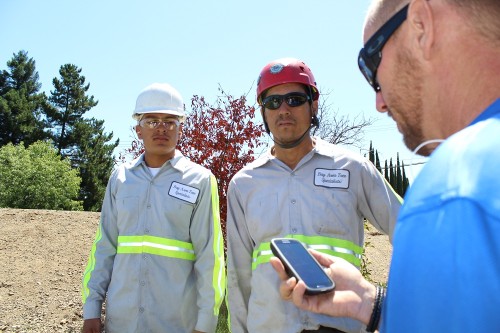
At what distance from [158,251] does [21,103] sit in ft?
169

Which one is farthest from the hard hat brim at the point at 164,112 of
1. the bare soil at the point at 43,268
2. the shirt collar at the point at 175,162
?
the bare soil at the point at 43,268

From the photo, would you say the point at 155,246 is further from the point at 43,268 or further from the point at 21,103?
the point at 21,103

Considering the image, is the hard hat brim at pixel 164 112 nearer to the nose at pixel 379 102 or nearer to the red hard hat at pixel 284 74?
the red hard hat at pixel 284 74

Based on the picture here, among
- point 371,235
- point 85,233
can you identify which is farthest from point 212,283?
point 371,235

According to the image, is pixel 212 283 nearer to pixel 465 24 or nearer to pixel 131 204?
pixel 131 204

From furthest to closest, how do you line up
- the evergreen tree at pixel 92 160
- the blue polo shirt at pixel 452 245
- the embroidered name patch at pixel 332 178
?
the evergreen tree at pixel 92 160
the embroidered name patch at pixel 332 178
the blue polo shirt at pixel 452 245

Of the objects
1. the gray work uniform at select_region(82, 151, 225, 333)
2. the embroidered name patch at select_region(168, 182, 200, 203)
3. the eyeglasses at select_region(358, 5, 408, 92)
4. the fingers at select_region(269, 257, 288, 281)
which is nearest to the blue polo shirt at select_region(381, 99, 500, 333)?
the eyeglasses at select_region(358, 5, 408, 92)

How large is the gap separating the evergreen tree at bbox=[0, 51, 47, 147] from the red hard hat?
165 feet

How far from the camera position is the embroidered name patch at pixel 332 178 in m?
A: 3.74

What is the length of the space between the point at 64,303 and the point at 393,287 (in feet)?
34.7

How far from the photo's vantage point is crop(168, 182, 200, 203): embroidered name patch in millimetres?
4281

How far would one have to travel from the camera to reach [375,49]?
1.57m

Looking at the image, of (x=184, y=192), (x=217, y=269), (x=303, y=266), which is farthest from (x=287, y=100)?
(x=303, y=266)

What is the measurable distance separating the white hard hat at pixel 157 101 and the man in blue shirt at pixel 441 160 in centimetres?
316
